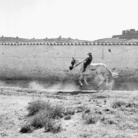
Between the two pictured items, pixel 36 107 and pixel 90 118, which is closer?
pixel 90 118

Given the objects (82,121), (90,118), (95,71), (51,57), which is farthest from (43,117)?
(51,57)

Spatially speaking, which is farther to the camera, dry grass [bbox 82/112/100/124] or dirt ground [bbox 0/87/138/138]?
dry grass [bbox 82/112/100/124]

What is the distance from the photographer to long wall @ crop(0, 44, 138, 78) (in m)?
20.7

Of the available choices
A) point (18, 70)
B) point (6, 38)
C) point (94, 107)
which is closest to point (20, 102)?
point (94, 107)

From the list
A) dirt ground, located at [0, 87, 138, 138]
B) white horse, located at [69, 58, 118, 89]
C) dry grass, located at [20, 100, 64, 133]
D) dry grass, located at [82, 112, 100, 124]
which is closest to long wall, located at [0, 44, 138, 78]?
white horse, located at [69, 58, 118, 89]

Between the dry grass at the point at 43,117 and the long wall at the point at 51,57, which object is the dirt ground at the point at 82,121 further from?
the long wall at the point at 51,57

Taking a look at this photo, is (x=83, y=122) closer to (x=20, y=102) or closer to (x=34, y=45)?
(x=20, y=102)

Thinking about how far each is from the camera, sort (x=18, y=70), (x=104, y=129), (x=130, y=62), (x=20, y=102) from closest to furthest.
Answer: (x=104, y=129)
(x=20, y=102)
(x=130, y=62)
(x=18, y=70)

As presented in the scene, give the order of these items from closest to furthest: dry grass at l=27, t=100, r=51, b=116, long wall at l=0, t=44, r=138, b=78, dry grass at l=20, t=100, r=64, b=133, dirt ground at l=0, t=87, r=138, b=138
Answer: dirt ground at l=0, t=87, r=138, b=138
dry grass at l=20, t=100, r=64, b=133
dry grass at l=27, t=100, r=51, b=116
long wall at l=0, t=44, r=138, b=78

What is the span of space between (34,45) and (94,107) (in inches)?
504

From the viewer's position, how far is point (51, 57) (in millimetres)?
21703

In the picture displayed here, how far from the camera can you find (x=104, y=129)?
8.43m

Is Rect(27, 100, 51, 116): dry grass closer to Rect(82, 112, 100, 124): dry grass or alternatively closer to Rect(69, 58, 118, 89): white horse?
Rect(82, 112, 100, 124): dry grass

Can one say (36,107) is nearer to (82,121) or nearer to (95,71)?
(82,121)
